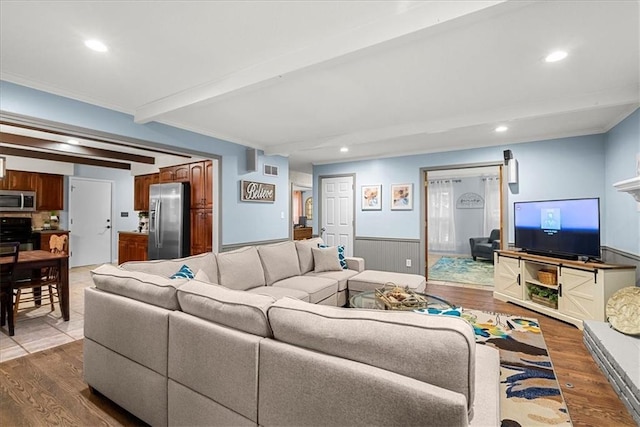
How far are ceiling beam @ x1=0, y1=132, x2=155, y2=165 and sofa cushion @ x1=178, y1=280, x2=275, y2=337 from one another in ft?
16.3

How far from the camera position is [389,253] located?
5.83m

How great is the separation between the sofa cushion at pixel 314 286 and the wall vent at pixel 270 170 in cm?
211

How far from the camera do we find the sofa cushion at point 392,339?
1.02 metres

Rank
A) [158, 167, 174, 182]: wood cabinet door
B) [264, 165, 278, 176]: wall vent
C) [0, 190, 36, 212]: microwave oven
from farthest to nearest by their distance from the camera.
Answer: [0, 190, 36, 212]: microwave oven < [158, 167, 174, 182]: wood cabinet door < [264, 165, 278, 176]: wall vent

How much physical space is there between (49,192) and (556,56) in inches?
343

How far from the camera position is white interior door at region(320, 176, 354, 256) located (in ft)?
20.9

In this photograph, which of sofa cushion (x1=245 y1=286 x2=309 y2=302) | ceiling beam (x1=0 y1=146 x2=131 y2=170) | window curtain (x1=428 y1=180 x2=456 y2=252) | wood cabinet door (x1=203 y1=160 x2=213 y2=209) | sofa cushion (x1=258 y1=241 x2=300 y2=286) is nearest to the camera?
sofa cushion (x1=245 y1=286 x2=309 y2=302)

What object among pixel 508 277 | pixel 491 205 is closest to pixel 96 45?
pixel 508 277

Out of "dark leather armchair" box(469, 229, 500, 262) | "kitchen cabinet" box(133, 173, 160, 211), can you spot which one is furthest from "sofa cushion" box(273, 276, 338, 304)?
"dark leather armchair" box(469, 229, 500, 262)

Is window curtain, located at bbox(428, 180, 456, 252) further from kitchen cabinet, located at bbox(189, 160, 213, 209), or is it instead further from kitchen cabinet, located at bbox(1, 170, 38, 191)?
kitchen cabinet, located at bbox(1, 170, 38, 191)

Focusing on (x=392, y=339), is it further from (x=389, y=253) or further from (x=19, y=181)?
(x=19, y=181)

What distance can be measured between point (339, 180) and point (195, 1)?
4962 mm

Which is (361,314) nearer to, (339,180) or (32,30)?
(32,30)

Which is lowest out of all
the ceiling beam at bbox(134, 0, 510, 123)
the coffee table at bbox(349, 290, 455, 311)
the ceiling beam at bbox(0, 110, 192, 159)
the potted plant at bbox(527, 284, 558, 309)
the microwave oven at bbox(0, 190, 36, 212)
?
the potted plant at bbox(527, 284, 558, 309)
